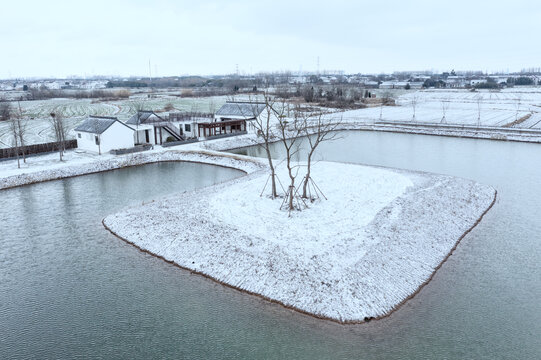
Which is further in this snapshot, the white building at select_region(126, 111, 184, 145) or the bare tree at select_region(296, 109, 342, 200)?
the white building at select_region(126, 111, 184, 145)

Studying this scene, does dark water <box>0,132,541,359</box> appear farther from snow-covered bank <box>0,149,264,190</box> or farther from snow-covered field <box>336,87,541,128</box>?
snow-covered field <box>336,87,541,128</box>

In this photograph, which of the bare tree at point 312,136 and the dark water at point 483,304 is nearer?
→ the dark water at point 483,304

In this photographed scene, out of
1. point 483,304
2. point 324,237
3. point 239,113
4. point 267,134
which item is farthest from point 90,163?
point 483,304

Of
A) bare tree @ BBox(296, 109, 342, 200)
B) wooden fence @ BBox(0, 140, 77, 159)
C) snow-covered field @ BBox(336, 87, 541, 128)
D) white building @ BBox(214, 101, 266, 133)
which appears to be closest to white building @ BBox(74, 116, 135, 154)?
wooden fence @ BBox(0, 140, 77, 159)

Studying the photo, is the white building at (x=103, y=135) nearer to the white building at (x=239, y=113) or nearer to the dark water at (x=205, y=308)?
the white building at (x=239, y=113)

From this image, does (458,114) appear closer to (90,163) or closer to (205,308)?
(90,163)

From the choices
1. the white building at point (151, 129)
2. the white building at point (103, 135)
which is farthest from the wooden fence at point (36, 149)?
the white building at point (151, 129)
